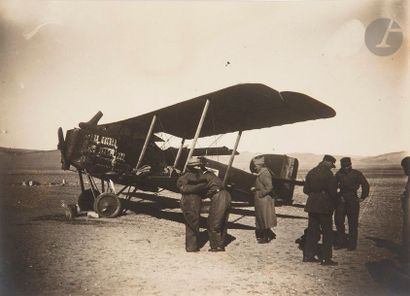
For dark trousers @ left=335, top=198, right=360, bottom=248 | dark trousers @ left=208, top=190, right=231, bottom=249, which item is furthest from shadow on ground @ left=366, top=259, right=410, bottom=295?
dark trousers @ left=208, top=190, right=231, bottom=249

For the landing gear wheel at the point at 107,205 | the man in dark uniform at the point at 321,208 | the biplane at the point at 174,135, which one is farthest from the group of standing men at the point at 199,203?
the landing gear wheel at the point at 107,205

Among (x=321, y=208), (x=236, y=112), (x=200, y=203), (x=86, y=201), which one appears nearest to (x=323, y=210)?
(x=321, y=208)

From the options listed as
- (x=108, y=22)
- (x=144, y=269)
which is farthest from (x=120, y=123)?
(x=144, y=269)

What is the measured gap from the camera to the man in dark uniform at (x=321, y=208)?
16.9 ft

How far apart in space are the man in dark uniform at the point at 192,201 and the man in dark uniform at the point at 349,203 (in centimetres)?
259

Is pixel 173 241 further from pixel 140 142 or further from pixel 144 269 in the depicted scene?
pixel 140 142

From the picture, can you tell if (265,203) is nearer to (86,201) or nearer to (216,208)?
(216,208)

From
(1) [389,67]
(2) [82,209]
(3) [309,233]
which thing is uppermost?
(1) [389,67]

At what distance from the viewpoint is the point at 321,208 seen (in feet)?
17.0

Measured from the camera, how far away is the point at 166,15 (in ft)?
22.1

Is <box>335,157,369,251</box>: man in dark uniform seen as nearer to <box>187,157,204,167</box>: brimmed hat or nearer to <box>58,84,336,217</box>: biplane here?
<box>58,84,336,217</box>: biplane

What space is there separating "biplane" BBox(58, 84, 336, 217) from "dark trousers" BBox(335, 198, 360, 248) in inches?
77.0

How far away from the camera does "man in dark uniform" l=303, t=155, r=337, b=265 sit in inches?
202

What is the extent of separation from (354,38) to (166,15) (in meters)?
4.04
